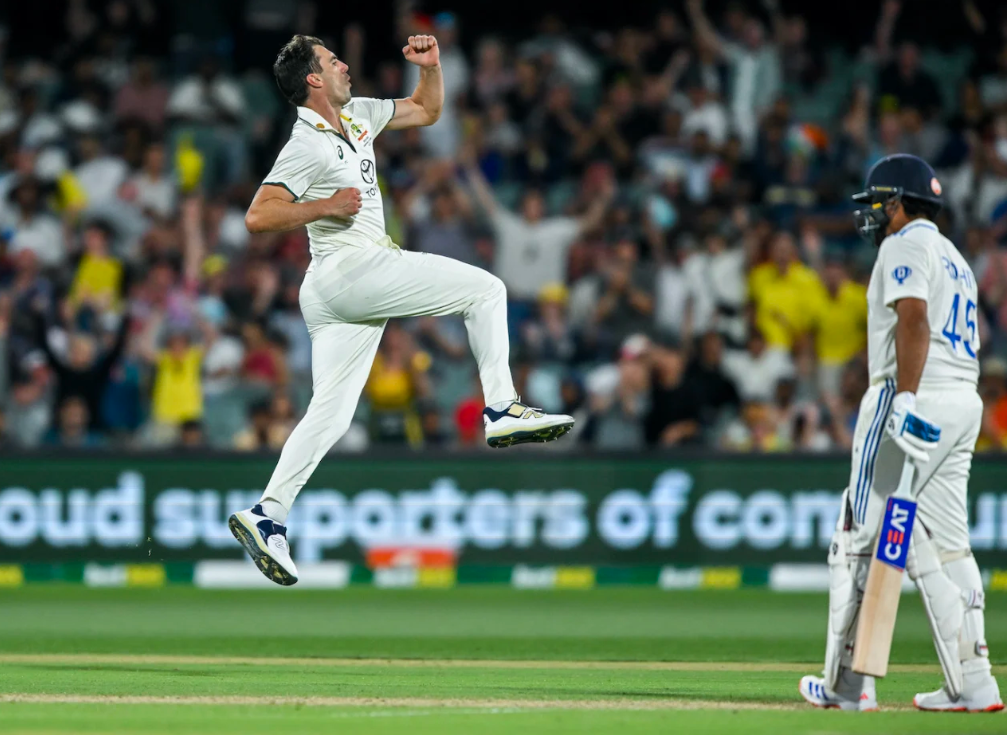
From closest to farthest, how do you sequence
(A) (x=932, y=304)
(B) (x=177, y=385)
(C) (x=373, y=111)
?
(A) (x=932, y=304), (C) (x=373, y=111), (B) (x=177, y=385)

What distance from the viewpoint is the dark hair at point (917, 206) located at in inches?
276

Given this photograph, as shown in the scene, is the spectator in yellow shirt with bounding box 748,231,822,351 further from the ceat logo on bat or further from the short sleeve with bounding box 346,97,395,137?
the ceat logo on bat

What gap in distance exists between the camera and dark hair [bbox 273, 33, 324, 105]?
7.86 metres

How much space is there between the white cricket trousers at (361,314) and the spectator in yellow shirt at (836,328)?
7.28 metres

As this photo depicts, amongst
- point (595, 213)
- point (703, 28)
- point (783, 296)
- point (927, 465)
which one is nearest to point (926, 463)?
point (927, 465)

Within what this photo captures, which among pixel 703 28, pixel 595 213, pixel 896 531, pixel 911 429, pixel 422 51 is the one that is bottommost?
pixel 896 531

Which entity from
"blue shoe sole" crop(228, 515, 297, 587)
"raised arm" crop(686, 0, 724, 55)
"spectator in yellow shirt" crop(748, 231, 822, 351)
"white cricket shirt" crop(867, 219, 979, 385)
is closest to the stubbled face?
"blue shoe sole" crop(228, 515, 297, 587)

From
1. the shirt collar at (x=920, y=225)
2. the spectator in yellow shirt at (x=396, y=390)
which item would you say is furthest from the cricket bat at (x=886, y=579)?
the spectator in yellow shirt at (x=396, y=390)

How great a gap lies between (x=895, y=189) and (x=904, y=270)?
1.54ft

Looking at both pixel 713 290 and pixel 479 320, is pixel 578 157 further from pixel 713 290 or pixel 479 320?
pixel 479 320

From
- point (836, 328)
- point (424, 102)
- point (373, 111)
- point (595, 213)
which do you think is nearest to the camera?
point (373, 111)

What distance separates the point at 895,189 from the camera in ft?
23.0

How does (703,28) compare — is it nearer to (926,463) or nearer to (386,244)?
(386,244)

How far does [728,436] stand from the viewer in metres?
14.3
